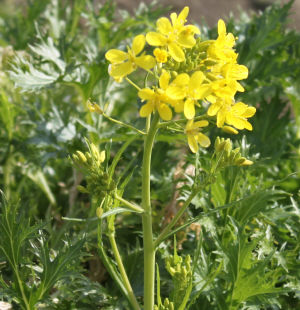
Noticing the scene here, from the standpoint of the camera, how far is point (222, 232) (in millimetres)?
1332

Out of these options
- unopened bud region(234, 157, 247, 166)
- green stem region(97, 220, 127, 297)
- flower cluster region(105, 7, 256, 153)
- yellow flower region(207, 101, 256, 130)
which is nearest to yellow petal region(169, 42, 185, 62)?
flower cluster region(105, 7, 256, 153)

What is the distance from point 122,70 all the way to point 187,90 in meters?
0.13

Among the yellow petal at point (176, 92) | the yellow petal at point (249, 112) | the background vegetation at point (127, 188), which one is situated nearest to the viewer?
the yellow petal at point (176, 92)

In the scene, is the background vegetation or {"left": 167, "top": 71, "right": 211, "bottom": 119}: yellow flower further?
the background vegetation

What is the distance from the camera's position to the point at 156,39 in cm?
84

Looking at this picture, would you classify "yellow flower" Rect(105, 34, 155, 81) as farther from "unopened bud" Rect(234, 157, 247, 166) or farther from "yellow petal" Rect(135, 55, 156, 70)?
"unopened bud" Rect(234, 157, 247, 166)

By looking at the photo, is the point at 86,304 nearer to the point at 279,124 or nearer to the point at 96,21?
the point at 279,124

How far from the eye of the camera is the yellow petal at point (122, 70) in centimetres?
87

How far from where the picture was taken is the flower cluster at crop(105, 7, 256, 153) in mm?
823

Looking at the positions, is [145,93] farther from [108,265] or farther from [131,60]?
[108,265]

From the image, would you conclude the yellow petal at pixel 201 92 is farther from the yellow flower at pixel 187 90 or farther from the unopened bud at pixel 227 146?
the unopened bud at pixel 227 146

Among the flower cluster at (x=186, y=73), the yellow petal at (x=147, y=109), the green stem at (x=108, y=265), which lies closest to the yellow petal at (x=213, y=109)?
the flower cluster at (x=186, y=73)

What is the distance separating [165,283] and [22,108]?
0.87 meters

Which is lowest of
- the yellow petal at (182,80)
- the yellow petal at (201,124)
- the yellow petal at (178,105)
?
the yellow petal at (201,124)
